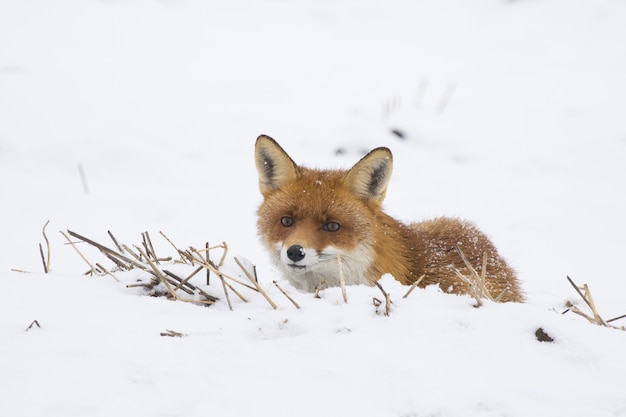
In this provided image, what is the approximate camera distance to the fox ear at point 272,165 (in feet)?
13.8

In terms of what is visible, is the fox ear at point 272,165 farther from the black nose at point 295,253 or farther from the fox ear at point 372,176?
the black nose at point 295,253

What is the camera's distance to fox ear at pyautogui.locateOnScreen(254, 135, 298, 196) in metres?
4.21

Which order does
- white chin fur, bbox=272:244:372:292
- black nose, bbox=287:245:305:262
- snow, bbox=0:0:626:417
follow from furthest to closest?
white chin fur, bbox=272:244:372:292
black nose, bbox=287:245:305:262
snow, bbox=0:0:626:417

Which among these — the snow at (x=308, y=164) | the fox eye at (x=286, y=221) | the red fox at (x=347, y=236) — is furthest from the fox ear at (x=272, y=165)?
the snow at (x=308, y=164)

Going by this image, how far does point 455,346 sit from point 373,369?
37 cm

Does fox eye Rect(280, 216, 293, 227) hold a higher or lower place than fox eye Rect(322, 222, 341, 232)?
lower

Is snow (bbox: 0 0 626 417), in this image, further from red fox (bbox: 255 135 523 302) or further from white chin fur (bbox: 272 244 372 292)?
red fox (bbox: 255 135 523 302)

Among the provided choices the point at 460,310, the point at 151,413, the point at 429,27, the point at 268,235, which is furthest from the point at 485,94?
the point at 151,413

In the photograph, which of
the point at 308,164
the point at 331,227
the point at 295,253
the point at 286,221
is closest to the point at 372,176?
the point at 331,227

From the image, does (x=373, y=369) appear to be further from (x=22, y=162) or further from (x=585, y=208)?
(x=22, y=162)

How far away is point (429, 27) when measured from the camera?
1580 centimetres

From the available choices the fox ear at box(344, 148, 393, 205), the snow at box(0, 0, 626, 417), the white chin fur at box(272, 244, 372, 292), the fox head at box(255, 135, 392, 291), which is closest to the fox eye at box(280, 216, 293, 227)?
the fox head at box(255, 135, 392, 291)

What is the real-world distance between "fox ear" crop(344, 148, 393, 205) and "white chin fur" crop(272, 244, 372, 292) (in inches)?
19.0

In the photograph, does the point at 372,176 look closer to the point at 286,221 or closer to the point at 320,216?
the point at 320,216
